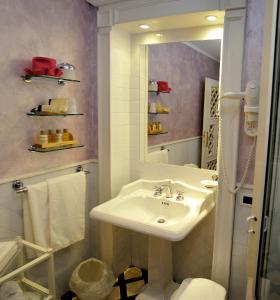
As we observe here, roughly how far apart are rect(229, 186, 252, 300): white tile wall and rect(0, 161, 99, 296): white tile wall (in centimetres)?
109

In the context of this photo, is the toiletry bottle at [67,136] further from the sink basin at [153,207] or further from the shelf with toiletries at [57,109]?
the sink basin at [153,207]

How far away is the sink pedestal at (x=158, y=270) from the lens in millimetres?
1988

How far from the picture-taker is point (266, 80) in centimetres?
104

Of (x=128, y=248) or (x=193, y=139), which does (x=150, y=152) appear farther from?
(x=128, y=248)

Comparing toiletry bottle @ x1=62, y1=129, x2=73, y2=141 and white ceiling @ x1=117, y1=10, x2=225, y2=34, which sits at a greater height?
white ceiling @ x1=117, y1=10, x2=225, y2=34

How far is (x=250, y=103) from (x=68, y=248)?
162 centimetres

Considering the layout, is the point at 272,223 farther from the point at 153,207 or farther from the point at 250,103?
the point at 153,207

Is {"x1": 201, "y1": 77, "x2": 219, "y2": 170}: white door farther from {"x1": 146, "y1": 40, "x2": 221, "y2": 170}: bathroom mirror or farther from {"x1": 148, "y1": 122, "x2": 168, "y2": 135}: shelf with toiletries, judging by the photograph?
{"x1": 148, "y1": 122, "x2": 168, "y2": 135}: shelf with toiletries

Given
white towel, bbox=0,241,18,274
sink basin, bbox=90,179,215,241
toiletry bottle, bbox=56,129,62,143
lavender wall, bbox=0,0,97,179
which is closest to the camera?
white towel, bbox=0,241,18,274

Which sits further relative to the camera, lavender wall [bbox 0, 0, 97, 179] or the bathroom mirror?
the bathroom mirror

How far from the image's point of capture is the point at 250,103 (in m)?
1.49

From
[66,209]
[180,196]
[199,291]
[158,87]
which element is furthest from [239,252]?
[158,87]

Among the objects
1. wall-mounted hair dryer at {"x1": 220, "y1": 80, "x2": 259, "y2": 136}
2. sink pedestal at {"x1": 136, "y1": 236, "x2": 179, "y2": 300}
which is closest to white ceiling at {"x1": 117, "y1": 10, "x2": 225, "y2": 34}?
wall-mounted hair dryer at {"x1": 220, "y1": 80, "x2": 259, "y2": 136}

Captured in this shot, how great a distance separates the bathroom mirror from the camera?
6.41ft
